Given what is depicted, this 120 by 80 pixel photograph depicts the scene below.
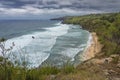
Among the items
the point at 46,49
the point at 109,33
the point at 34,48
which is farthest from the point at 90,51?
the point at 109,33

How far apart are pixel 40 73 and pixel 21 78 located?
1.88 metres

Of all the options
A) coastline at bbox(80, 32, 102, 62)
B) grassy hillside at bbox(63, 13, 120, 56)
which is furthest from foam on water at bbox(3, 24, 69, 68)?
grassy hillside at bbox(63, 13, 120, 56)

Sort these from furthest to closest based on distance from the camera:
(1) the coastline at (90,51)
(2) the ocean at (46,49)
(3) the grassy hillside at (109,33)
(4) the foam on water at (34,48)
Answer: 1. (1) the coastline at (90,51)
2. (3) the grassy hillside at (109,33)
3. (4) the foam on water at (34,48)
4. (2) the ocean at (46,49)

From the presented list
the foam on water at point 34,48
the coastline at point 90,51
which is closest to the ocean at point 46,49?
the foam on water at point 34,48

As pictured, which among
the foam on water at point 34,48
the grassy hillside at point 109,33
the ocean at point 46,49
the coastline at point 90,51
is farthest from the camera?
the coastline at point 90,51

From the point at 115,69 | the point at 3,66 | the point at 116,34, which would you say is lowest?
the point at 116,34

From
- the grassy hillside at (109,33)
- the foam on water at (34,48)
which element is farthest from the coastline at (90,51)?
the foam on water at (34,48)

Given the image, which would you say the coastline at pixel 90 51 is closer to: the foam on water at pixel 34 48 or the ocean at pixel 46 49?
the ocean at pixel 46 49

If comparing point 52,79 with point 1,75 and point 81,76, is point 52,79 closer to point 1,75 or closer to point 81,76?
point 81,76

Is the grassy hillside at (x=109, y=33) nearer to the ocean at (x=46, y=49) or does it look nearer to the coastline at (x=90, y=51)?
the coastline at (x=90, y=51)

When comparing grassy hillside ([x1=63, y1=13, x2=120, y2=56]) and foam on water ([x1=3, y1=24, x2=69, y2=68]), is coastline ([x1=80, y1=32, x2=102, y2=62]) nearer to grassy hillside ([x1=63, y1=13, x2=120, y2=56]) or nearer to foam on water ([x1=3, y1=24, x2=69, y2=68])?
grassy hillside ([x1=63, y1=13, x2=120, y2=56])

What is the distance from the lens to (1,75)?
7.47m

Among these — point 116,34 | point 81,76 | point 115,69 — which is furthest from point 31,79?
point 116,34

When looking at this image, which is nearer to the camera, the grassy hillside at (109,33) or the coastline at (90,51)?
the grassy hillside at (109,33)
